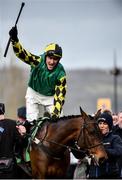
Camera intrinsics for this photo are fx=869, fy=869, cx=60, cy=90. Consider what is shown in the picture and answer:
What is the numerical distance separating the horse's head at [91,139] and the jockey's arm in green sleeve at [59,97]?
85 centimetres

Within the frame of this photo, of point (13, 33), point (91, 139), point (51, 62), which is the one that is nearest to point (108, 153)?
point (91, 139)

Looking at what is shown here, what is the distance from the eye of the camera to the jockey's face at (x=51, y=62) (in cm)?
1545

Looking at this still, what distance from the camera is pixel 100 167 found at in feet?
48.6

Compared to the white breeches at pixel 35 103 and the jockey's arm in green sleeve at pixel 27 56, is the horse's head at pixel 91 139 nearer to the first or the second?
the white breeches at pixel 35 103

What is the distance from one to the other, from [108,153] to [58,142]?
862 mm

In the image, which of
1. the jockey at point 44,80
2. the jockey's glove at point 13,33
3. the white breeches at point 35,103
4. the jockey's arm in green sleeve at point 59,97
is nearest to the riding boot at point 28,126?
the jockey at point 44,80

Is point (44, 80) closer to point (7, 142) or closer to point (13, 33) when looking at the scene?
point (13, 33)

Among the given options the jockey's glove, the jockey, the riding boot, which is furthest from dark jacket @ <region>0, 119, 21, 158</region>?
the jockey's glove

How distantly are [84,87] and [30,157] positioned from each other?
233ft

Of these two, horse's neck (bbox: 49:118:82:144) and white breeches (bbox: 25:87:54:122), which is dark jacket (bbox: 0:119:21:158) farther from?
white breeches (bbox: 25:87:54:122)

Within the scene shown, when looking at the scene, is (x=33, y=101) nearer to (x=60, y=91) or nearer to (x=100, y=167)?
(x=60, y=91)

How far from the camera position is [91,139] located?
46.3 ft

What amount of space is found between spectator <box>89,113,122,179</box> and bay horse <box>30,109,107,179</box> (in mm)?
472

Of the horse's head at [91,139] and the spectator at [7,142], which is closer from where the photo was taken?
the horse's head at [91,139]
